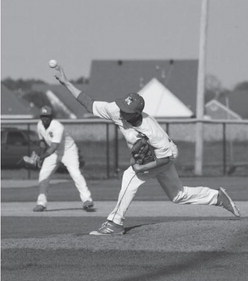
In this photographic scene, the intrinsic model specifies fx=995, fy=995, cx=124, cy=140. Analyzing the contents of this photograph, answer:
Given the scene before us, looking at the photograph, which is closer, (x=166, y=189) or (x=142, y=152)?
(x=142, y=152)

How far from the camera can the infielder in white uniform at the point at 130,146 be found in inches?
457

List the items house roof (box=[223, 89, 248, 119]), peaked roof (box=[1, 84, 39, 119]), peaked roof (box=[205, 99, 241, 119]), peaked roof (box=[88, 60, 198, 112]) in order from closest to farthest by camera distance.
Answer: peaked roof (box=[1, 84, 39, 119]) < peaked roof (box=[88, 60, 198, 112]) < house roof (box=[223, 89, 248, 119]) < peaked roof (box=[205, 99, 241, 119])

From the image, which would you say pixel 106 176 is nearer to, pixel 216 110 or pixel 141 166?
pixel 141 166

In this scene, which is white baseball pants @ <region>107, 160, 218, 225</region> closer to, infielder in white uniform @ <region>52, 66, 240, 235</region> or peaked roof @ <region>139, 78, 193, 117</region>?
infielder in white uniform @ <region>52, 66, 240, 235</region>

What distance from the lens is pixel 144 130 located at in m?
11.7

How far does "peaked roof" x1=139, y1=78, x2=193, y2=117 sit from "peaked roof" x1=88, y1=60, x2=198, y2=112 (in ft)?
1.87

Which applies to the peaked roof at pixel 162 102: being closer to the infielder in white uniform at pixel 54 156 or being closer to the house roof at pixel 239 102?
the house roof at pixel 239 102

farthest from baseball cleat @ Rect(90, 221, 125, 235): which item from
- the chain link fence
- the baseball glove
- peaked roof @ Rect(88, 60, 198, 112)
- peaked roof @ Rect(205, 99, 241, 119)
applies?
peaked roof @ Rect(205, 99, 241, 119)

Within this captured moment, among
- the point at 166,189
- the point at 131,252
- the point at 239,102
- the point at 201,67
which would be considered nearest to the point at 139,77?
the point at 239,102

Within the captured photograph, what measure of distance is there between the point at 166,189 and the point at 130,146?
0.91m

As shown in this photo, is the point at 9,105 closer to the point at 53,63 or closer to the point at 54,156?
the point at 54,156

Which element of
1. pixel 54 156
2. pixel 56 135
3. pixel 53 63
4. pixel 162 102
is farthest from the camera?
pixel 162 102

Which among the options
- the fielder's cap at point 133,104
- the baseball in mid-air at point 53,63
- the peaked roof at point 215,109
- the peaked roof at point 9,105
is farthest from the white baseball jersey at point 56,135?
the peaked roof at point 215,109

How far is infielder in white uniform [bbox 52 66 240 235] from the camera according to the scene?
11.6 meters
